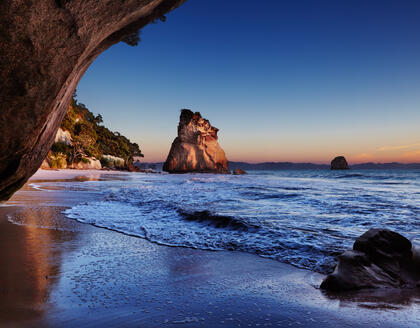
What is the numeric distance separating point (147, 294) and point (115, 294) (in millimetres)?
256

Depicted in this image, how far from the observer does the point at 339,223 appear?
5199 millimetres

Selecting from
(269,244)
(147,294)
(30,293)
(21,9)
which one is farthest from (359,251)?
(21,9)

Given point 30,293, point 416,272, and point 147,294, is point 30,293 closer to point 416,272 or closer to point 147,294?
point 147,294

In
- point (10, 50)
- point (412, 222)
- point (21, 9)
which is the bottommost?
point (412, 222)

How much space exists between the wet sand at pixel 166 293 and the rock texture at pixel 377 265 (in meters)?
0.13

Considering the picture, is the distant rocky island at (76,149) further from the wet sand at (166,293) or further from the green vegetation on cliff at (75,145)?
the wet sand at (166,293)

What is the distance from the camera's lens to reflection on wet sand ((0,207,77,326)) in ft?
5.97

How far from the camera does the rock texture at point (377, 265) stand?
7.86 ft

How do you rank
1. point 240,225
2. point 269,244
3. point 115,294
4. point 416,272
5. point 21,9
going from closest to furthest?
point 21,9 → point 115,294 → point 416,272 → point 269,244 → point 240,225

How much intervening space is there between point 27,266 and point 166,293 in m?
1.56

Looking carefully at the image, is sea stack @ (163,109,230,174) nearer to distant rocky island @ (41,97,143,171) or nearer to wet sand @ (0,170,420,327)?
distant rocky island @ (41,97,143,171)

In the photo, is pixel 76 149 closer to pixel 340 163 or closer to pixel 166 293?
pixel 166 293

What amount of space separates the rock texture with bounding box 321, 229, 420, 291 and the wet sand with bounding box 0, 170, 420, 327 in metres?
0.13

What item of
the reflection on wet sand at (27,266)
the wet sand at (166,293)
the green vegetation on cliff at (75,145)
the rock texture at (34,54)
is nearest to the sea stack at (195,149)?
the green vegetation on cliff at (75,145)
